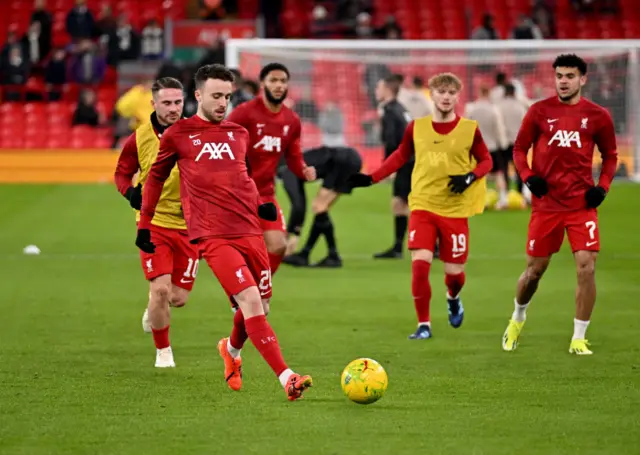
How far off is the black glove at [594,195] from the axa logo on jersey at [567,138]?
36cm

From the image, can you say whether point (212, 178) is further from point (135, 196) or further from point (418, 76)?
point (418, 76)

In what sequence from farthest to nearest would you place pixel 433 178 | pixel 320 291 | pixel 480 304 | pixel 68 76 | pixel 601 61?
pixel 68 76 → pixel 601 61 → pixel 320 291 → pixel 480 304 → pixel 433 178

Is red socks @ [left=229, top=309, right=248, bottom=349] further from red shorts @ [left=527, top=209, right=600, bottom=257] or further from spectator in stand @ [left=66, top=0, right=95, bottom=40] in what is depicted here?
spectator in stand @ [left=66, top=0, right=95, bottom=40]

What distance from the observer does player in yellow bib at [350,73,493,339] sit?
412 inches

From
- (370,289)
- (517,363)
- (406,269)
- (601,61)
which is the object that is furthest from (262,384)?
(601,61)

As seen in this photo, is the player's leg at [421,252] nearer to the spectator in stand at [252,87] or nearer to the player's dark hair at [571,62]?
the player's dark hair at [571,62]

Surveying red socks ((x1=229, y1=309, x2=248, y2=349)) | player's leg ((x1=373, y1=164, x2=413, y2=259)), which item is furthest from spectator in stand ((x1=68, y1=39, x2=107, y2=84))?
red socks ((x1=229, y1=309, x2=248, y2=349))

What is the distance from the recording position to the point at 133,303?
1275 cm

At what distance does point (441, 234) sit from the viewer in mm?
10531

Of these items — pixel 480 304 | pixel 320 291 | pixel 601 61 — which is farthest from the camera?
pixel 601 61

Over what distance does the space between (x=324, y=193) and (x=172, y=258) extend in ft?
21.5

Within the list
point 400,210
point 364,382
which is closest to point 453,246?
point 364,382

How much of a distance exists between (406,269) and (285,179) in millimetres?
1941

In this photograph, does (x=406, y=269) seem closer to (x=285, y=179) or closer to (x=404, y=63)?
(x=285, y=179)
